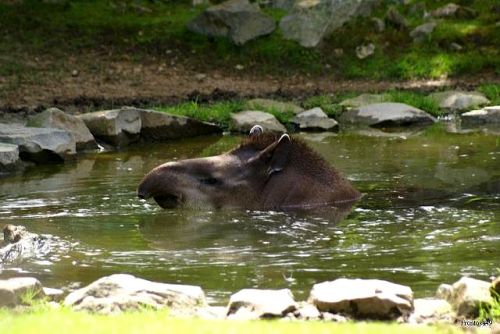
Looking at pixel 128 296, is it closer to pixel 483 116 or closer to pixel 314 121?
pixel 314 121

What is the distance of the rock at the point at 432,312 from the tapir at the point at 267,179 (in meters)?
4.91

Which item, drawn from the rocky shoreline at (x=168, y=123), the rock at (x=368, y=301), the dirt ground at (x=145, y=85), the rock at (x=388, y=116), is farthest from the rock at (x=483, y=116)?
the rock at (x=368, y=301)

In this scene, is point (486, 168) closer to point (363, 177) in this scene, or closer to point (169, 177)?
point (363, 177)

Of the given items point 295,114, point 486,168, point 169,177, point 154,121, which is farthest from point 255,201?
point 295,114

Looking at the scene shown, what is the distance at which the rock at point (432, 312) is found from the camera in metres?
7.32

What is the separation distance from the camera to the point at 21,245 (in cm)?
1028

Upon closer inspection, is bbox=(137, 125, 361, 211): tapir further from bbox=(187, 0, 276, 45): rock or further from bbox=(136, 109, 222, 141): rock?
bbox=(187, 0, 276, 45): rock

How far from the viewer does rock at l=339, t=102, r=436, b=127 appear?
21688 millimetres

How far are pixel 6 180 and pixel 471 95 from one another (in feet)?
36.6

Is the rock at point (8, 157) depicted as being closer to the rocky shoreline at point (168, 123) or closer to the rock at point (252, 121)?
the rocky shoreline at point (168, 123)

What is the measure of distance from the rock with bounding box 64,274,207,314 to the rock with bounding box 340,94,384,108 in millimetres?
15018

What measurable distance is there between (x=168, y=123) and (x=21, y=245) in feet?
33.1

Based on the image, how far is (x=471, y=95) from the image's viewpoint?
2325 centimetres

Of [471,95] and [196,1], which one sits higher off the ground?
[196,1]
